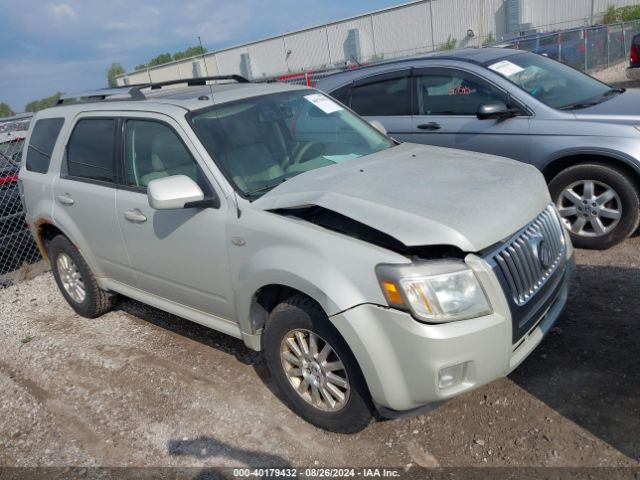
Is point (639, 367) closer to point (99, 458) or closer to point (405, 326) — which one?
point (405, 326)

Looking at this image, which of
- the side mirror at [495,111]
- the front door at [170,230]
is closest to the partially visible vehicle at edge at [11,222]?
the front door at [170,230]

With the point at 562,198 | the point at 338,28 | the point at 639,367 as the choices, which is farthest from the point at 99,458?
the point at 338,28

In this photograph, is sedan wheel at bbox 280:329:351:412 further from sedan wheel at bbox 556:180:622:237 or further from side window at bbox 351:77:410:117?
side window at bbox 351:77:410:117

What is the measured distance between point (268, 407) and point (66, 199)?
8.16 feet

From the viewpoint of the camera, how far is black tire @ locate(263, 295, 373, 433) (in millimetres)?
2887

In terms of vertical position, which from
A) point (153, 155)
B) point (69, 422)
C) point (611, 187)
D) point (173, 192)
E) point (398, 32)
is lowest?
point (69, 422)

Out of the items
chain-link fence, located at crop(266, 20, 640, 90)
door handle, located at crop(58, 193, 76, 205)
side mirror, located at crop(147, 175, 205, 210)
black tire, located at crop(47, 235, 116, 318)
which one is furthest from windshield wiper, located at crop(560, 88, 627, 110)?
chain-link fence, located at crop(266, 20, 640, 90)

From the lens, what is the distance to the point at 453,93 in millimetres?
5730

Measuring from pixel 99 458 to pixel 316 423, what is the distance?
1.31m

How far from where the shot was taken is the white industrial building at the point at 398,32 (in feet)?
122

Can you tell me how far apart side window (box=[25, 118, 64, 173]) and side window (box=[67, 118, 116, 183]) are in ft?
1.07

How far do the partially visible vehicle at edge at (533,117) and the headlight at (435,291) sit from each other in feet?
9.54

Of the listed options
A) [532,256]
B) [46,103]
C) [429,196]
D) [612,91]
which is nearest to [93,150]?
[429,196]

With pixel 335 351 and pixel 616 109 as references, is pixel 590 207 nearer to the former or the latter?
pixel 616 109
